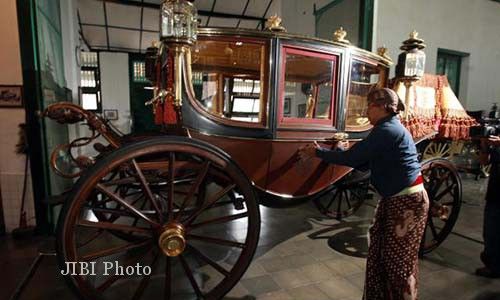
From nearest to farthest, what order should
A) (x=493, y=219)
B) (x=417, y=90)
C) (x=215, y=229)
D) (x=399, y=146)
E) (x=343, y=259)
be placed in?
1. (x=399, y=146)
2. (x=493, y=219)
3. (x=343, y=259)
4. (x=417, y=90)
5. (x=215, y=229)

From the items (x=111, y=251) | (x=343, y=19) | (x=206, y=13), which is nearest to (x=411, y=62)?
Result: (x=111, y=251)

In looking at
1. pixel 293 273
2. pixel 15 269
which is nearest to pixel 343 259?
pixel 293 273

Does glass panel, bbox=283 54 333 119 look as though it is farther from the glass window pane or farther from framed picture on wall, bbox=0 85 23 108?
the glass window pane

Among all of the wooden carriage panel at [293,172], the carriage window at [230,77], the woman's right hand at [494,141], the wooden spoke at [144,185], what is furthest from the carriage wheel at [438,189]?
the wooden spoke at [144,185]

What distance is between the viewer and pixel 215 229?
3.24 m

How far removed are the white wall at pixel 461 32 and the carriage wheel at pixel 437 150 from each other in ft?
6.12

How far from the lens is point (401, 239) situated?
1.63 metres

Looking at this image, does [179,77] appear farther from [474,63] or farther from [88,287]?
[474,63]

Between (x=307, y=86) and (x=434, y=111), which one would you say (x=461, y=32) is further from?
(x=307, y=86)

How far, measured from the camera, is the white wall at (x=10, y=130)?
109 inches

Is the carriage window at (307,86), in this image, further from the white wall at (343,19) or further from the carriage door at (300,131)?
the white wall at (343,19)

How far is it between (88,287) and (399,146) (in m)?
1.72

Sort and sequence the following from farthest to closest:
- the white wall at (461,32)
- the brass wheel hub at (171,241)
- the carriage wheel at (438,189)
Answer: the white wall at (461,32) < the carriage wheel at (438,189) < the brass wheel hub at (171,241)

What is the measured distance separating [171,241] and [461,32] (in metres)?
6.55
